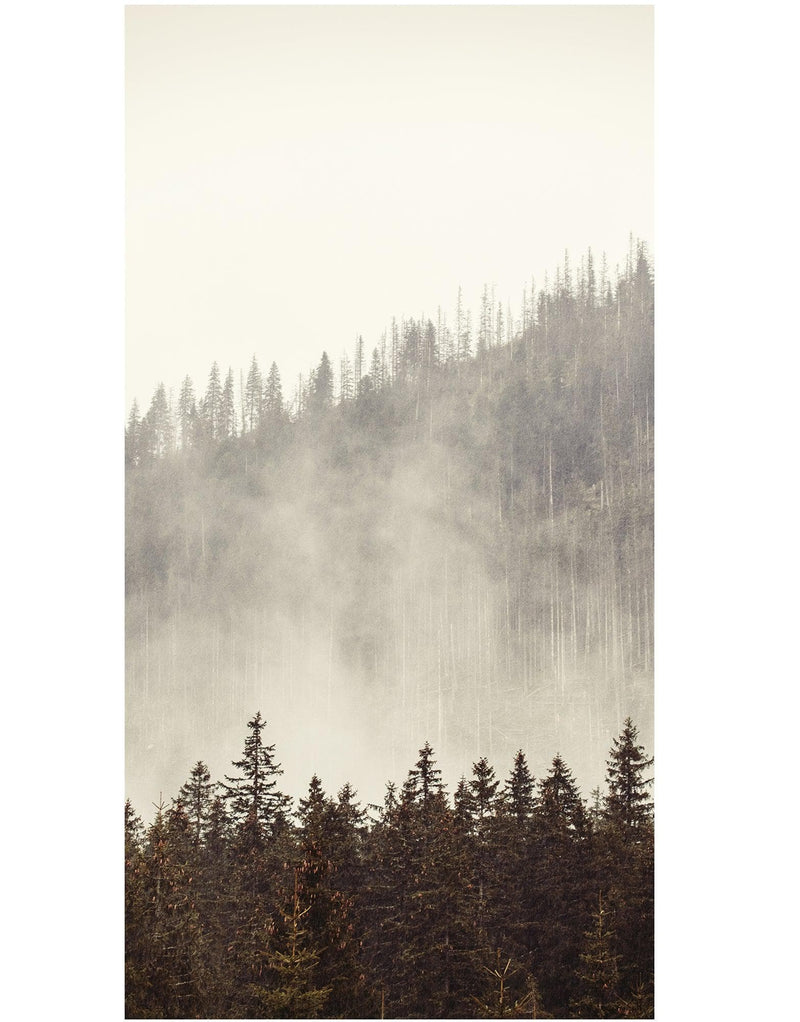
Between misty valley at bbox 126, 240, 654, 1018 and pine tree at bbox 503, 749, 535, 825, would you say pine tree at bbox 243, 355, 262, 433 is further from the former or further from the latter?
pine tree at bbox 503, 749, 535, 825

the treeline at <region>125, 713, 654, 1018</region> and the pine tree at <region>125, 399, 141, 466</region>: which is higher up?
the pine tree at <region>125, 399, 141, 466</region>

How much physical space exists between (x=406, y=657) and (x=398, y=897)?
4.64 ft

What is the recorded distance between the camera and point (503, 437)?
19.9 ft

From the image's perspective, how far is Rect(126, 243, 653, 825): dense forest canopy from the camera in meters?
5.97

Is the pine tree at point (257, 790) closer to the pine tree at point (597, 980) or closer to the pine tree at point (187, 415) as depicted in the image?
the pine tree at point (187, 415)

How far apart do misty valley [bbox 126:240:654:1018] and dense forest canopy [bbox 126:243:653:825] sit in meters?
0.01

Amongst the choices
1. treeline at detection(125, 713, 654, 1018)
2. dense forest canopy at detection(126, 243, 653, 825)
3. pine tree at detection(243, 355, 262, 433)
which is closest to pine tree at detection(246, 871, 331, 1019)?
treeline at detection(125, 713, 654, 1018)

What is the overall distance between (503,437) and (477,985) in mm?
3271

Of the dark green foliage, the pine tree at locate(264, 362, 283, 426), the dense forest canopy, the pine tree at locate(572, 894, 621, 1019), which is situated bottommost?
the pine tree at locate(572, 894, 621, 1019)

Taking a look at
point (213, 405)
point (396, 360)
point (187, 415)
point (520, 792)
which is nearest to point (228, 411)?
point (213, 405)
